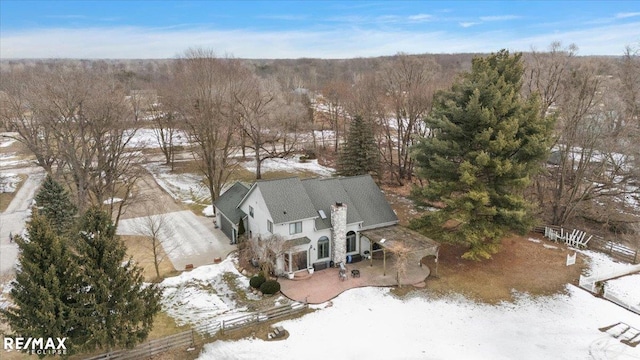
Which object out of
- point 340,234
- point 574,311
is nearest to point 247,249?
point 340,234

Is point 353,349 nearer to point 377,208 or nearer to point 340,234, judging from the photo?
point 340,234

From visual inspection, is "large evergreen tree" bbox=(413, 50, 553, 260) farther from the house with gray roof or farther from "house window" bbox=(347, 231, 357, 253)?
"house window" bbox=(347, 231, 357, 253)

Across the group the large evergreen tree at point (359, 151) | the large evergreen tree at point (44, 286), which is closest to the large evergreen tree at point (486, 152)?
the large evergreen tree at point (359, 151)

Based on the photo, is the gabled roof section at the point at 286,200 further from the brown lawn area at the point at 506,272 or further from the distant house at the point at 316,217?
the brown lawn area at the point at 506,272

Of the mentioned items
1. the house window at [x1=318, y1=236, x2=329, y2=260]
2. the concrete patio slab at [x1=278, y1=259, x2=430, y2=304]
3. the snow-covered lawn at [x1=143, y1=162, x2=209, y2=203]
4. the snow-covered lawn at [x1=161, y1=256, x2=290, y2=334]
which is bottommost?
the snow-covered lawn at [x1=161, y1=256, x2=290, y2=334]

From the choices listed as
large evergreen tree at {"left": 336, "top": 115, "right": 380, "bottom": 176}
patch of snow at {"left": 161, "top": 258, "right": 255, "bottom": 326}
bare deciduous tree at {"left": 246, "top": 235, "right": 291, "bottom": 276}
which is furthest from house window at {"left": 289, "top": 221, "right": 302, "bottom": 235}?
large evergreen tree at {"left": 336, "top": 115, "right": 380, "bottom": 176}

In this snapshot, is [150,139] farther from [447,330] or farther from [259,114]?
[447,330]
